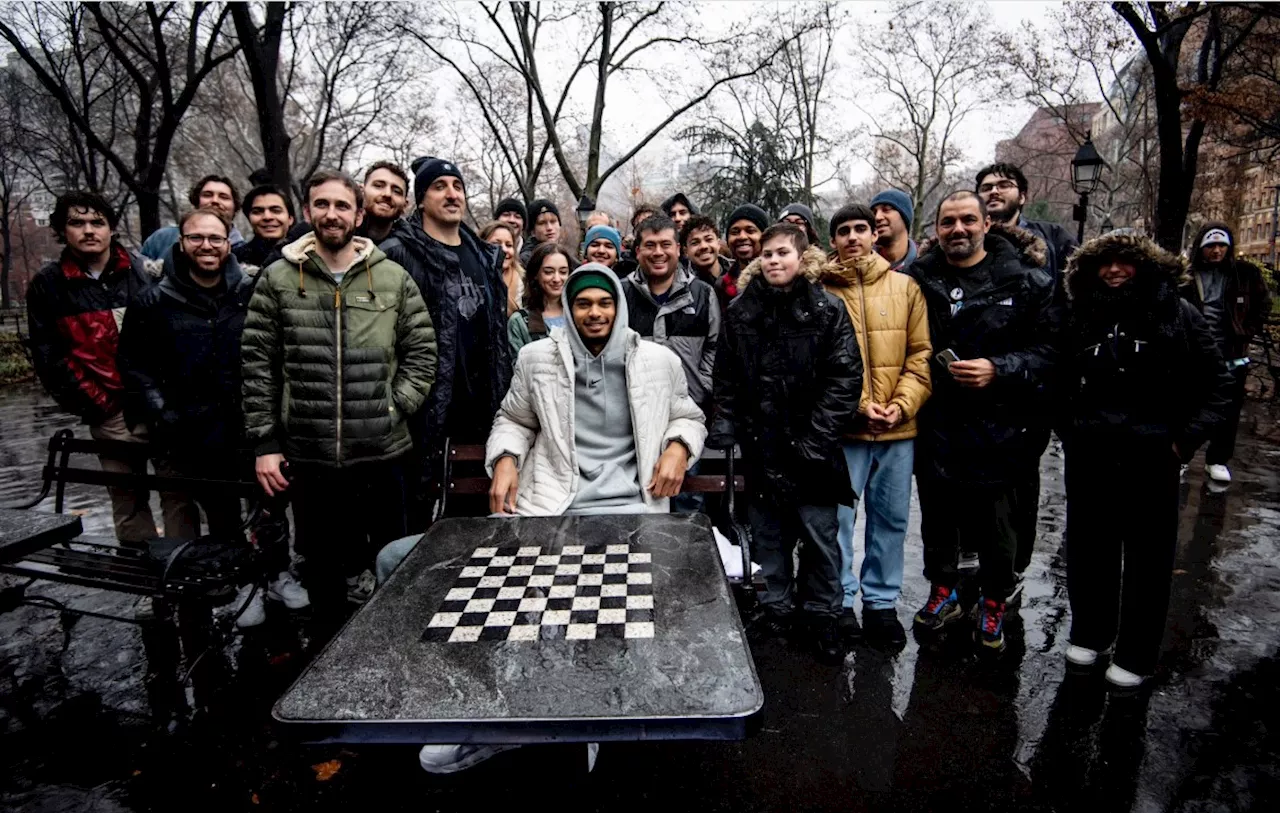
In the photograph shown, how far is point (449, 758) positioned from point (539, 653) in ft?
4.10

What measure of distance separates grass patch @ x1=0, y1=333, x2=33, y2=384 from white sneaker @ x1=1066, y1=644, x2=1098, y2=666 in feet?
61.2

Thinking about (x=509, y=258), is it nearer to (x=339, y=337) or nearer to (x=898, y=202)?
(x=339, y=337)

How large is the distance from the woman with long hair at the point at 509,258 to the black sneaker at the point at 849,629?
9.74 ft

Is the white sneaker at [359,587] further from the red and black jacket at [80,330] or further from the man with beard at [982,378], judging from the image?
the man with beard at [982,378]

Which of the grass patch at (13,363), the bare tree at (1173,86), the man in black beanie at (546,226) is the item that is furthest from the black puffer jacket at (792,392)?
the grass patch at (13,363)

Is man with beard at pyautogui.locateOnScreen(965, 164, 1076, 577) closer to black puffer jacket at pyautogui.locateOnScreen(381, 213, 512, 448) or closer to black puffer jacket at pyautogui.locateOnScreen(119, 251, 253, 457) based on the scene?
black puffer jacket at pyautogui.locateOnScreen(381, 213, 512, 448)

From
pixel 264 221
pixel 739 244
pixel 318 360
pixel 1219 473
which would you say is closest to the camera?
pixel 318 360

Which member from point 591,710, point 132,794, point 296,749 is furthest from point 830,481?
point 132,794

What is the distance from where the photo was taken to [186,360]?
395 cm

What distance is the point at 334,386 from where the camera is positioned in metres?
3.40

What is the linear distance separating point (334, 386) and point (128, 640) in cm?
191

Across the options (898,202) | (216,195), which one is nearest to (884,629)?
(898,202)

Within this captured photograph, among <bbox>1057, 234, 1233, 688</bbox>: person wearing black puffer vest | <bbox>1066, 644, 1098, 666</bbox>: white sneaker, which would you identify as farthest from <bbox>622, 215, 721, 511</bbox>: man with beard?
<bbox>1066, 644, 1098, 666</bbox>: white sneaker

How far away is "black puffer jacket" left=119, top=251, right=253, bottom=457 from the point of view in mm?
3928
